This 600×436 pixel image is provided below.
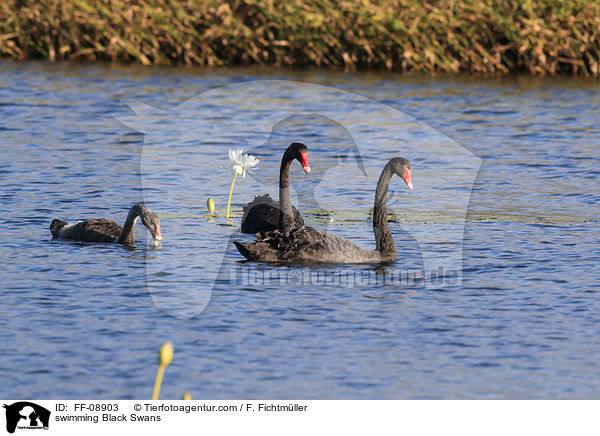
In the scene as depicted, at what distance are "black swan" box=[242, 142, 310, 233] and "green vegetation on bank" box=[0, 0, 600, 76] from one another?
1061cm

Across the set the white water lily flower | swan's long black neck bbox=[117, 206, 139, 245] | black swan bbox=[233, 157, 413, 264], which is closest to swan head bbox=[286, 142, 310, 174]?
black swan bbox=[233, 157, 413, 264]

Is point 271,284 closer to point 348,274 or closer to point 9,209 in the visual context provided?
point 348,274

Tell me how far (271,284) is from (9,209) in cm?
457

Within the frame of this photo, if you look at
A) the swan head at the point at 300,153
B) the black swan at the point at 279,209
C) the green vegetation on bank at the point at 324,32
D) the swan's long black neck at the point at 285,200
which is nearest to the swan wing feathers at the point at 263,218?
the black swan at the point at 279,209

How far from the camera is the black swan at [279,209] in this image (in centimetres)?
1262

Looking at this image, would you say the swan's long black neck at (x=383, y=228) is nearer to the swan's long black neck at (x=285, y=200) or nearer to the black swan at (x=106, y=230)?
the swan's long black neck at (x=285, y=200)

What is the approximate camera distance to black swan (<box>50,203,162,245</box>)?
12.3 meters

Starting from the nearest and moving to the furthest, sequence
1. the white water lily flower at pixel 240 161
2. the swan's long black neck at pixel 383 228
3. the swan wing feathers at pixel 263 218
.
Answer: the swan's long black neck at pixel 383 228 < the swan wing feathers at pixel 263 218 < the white water lily flower at pixel 240 161

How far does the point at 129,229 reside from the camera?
40.8 ft

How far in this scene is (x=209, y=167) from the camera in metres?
17.3

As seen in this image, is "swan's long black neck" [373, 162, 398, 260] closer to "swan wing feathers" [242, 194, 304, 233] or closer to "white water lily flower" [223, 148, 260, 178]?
"swan wing feathers" [242, 194, 304, 233]

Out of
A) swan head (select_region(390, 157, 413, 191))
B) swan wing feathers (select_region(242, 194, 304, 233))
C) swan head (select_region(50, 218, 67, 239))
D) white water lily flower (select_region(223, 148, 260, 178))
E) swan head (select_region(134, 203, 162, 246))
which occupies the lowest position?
swan head (select_region(50, 218, 67, 239))

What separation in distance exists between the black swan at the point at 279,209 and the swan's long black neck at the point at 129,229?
1.49 meters
